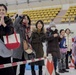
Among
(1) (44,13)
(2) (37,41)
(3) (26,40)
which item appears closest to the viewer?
(3) (26,40)

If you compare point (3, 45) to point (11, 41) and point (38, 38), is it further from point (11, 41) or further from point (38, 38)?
point (38, 38)

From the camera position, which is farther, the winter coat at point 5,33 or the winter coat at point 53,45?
the winter coat at point 53,45

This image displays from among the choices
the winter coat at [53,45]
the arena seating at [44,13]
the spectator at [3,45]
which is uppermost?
the arena seating at [44,13]

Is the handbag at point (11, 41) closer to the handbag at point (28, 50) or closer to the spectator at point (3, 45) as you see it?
the spectator at point (3, 45)

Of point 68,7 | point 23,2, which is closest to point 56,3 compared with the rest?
point 68,7

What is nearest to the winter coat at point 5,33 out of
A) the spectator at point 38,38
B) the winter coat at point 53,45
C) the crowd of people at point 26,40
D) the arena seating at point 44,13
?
the crowd of people at point 26,40

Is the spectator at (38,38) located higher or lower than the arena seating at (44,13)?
lower

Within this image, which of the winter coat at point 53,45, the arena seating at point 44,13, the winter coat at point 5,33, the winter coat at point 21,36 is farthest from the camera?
the arena seating at point 44,13

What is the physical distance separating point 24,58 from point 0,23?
174cm

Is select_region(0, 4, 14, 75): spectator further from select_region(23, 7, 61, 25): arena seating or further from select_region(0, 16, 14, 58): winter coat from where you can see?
select_region(23, 7, 61, 25): arena seating

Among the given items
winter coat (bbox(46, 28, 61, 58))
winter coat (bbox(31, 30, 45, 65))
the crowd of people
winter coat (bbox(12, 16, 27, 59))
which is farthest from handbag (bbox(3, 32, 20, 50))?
winter coat (bbox(46, 28, 61, 58))

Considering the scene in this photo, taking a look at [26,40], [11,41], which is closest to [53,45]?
[26,40]

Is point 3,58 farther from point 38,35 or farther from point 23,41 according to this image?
point 38,35

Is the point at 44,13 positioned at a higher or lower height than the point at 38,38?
higher
